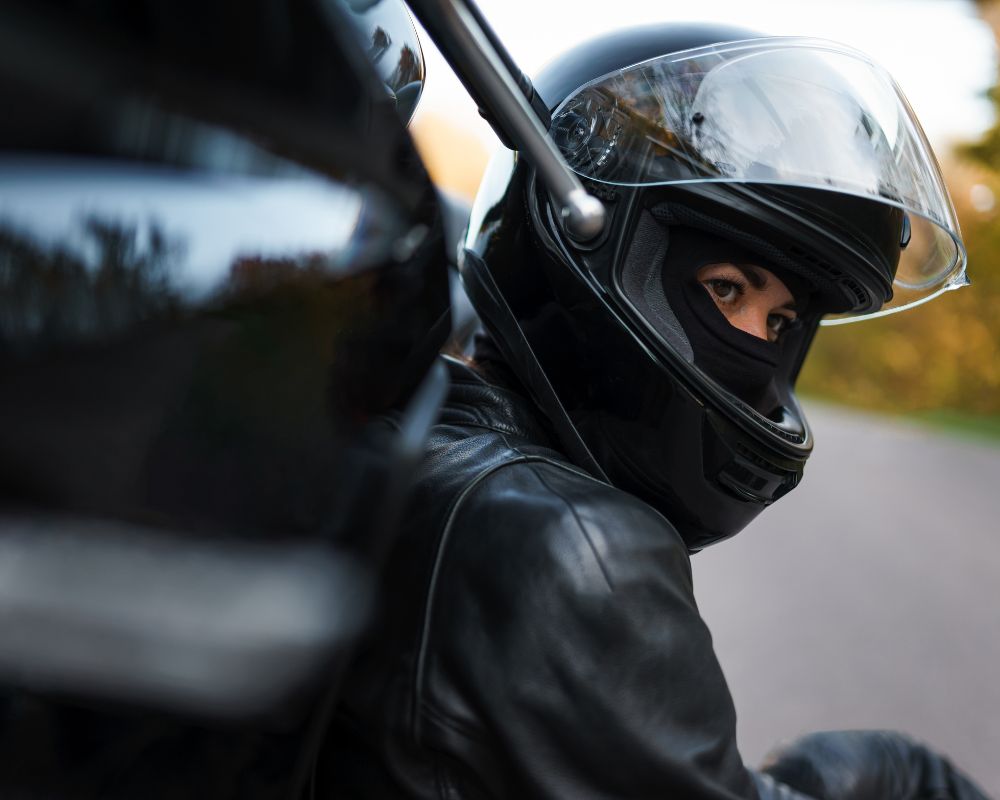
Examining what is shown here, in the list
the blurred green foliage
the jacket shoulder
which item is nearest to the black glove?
the jacket shoulder

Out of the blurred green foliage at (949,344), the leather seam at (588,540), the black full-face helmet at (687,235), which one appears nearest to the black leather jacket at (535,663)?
the leather seam at (588,540)

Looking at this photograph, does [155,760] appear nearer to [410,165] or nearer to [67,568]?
[67,568]

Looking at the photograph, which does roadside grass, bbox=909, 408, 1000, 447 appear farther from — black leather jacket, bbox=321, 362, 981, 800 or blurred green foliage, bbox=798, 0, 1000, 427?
black leather jacket, bbox=321, 362, 981, 800

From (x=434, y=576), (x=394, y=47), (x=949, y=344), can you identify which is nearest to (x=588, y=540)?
(x=434, y=576)

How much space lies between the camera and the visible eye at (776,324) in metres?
1.41

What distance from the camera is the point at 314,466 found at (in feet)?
1.75

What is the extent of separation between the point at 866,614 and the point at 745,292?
116 inches

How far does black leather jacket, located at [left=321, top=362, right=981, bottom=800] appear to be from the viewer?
0.86m

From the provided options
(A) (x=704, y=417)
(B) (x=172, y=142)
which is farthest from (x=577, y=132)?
(B) (x=172, y=142)

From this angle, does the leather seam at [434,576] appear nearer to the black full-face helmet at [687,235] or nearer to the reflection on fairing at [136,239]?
the black full-face helmet at [687,235]

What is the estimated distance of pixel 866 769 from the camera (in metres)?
1.23

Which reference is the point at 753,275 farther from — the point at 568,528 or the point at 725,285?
the point at 568,528

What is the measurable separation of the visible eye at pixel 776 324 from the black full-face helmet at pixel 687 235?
8 centimetres

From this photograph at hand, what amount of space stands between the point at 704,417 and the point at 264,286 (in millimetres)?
849
